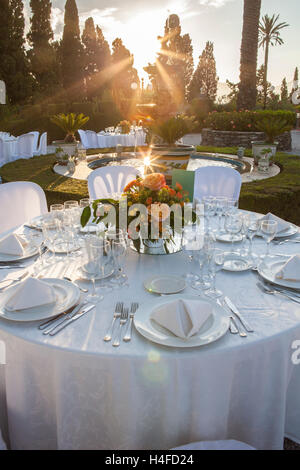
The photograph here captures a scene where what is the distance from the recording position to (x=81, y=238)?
2303 millimetres

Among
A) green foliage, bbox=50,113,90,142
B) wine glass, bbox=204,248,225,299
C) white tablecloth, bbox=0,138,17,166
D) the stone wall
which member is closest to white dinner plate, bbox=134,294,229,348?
wine glass, bbox=204,248,225,299

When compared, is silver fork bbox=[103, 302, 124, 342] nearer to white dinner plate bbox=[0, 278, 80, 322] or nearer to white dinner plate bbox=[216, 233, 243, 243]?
Result: white dinner plate bbox=[0, 278, 80, 322]

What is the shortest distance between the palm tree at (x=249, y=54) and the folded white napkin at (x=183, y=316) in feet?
45.1

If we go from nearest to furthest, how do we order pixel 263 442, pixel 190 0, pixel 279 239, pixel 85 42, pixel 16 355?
1. pixel 16 355
2. pixel 263 442
3. pixel 279 239
4. pixel 190 0
5. pixel 85 42

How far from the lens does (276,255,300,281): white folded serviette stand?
166 cm

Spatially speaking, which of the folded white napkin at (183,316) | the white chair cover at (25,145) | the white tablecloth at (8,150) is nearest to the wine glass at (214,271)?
the folded white napkin at (183,316)

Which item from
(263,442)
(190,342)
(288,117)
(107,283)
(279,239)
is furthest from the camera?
(288,117)

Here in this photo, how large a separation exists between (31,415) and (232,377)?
869 mm

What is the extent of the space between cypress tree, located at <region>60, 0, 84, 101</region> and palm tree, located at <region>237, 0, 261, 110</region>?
45.1 ft

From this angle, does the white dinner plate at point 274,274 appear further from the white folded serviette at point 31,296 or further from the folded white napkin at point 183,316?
the white folded serviette at point 31,296

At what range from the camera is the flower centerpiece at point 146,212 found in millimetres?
1838

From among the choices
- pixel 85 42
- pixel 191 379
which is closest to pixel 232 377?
pixel 191 379

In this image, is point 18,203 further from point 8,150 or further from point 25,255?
point 8,150

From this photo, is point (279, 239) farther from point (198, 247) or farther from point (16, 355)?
point (16, 355)
